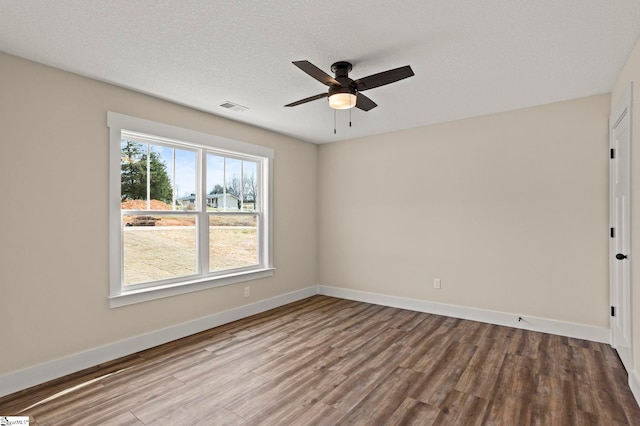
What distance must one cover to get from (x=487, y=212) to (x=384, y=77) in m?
2.56

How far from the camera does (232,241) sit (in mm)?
4344

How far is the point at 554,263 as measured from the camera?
360 cm

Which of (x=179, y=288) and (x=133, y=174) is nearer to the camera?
(x=133, y=174)

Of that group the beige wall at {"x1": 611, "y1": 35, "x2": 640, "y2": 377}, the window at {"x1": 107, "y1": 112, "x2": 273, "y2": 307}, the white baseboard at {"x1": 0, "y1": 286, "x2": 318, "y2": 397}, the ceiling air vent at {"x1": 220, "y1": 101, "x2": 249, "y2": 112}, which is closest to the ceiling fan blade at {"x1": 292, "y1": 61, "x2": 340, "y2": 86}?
the ceiling air vent at {"x1": 220, "y1": 101, "x2": 249, "y2": 112}

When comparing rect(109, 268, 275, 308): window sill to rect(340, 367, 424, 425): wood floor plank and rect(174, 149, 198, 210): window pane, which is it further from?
rect(340, 367, 424, 425): wood floor plank

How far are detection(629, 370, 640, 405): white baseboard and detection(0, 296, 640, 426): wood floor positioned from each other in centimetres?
6

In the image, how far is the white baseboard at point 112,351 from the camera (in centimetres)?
247

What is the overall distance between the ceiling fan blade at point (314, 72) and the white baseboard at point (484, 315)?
3.34 m

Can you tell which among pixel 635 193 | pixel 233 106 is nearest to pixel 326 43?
pixel 233 106

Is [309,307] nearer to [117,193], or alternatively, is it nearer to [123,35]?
[117,193]

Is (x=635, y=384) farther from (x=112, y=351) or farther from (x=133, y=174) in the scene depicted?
(x=133, y=174)

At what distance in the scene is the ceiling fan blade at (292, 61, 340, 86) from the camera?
2.14m

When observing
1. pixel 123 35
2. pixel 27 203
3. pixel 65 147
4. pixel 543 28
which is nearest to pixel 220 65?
pixel 123 35

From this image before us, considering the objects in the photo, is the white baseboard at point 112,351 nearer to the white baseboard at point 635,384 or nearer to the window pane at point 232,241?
the window pane at point 232,241
